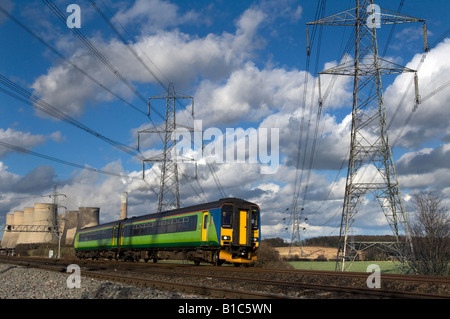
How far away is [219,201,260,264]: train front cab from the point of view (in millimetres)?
22875

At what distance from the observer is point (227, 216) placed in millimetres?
23078

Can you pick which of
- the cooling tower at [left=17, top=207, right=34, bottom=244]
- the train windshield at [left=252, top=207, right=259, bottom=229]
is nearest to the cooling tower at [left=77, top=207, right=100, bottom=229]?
the cooling tower at [left=17, top=207, right=34, bottom=244]

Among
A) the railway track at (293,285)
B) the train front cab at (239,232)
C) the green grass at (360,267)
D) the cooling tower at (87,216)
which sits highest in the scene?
the cooling tower at (87,216)

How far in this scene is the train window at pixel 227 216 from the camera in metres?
22.9

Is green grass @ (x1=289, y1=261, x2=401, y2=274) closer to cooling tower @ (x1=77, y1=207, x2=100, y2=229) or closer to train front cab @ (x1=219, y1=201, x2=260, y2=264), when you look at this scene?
train front cab @ (x1=219, y1=201, x2=260, y2=264)

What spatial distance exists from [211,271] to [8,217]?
424 ft

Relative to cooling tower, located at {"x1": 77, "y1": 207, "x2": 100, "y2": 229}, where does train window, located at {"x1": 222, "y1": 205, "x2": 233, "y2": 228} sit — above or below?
below

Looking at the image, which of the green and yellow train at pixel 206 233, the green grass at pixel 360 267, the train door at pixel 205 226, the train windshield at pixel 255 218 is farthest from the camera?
the green grass at pixel 360 267

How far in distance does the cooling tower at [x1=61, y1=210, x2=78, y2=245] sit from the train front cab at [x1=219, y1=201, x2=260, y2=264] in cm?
8084

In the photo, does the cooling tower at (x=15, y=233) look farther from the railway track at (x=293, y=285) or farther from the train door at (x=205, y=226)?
the railway track at (x=293, y=285)

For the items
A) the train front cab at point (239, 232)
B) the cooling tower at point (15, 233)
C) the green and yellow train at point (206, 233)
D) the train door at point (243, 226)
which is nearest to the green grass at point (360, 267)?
the train front cab at point (239, 232)

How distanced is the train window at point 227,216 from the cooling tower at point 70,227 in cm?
8140

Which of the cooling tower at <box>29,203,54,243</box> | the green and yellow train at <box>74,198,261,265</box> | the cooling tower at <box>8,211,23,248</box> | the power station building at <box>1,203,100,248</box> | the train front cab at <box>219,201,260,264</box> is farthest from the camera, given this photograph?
the cooling tower at <box>8,211,23,248</box>
